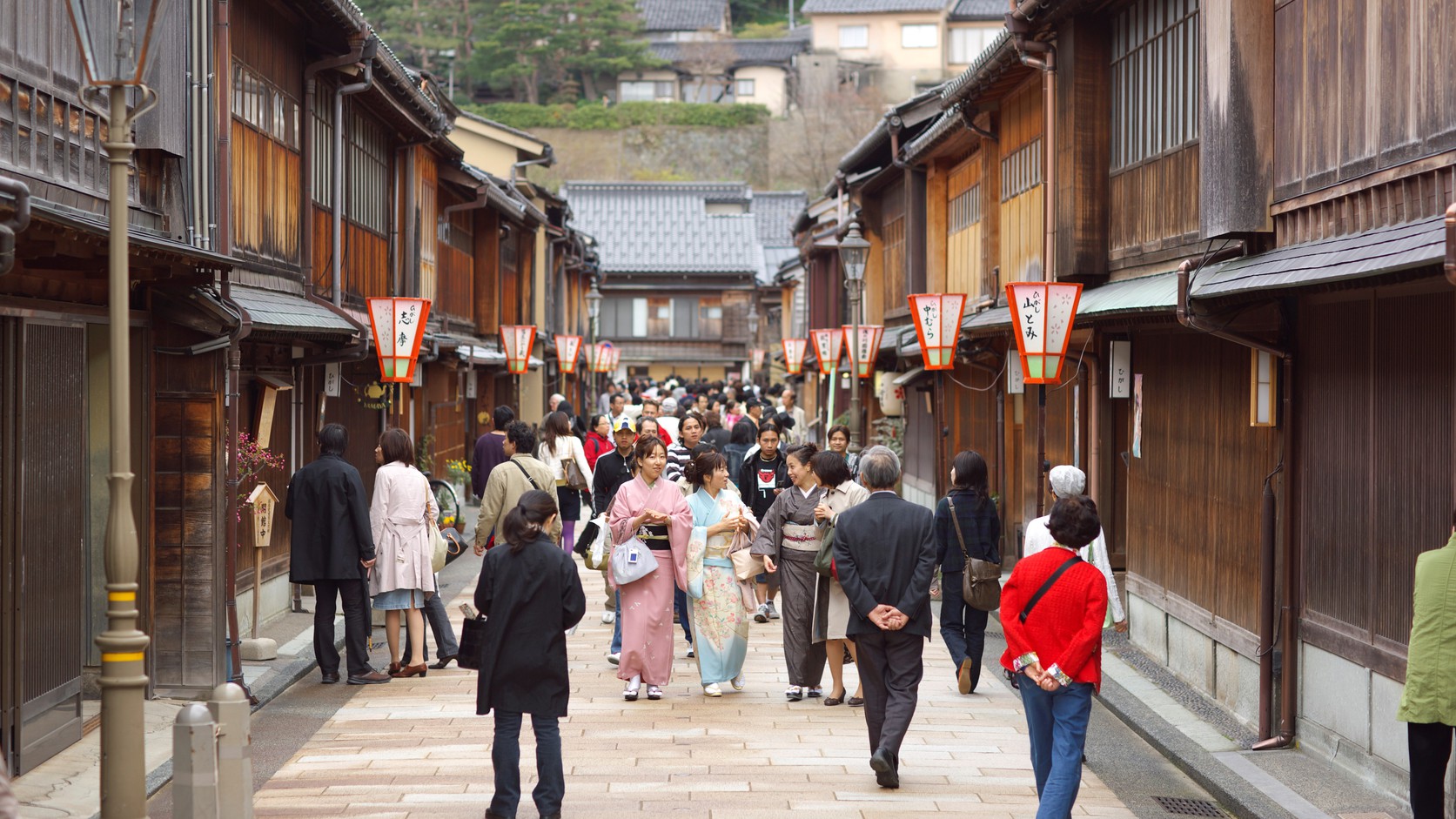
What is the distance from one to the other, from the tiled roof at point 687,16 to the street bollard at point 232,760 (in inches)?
3048

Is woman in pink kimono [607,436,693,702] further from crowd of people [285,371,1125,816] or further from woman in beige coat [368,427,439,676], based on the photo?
woman in beige coat [368,427,439,676]

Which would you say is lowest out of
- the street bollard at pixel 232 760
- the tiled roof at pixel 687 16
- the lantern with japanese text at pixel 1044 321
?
the street bollard at pixel 232 760

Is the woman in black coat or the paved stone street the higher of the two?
the woman in black coat

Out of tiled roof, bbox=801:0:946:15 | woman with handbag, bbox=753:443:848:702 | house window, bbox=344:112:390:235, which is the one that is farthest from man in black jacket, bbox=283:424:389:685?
tiled roof, bbox=801:0:946:15

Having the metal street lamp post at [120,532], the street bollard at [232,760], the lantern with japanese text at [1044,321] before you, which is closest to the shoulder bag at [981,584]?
the lantern with japanese text at [1044,321]

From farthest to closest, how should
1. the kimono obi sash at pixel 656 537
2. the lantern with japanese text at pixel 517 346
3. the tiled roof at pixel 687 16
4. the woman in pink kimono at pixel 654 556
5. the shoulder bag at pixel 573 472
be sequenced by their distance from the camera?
the tiled roof at pixel 687 16 < the lantern with japanese text at pixel 517 346 < the shoulder bag at pixel 573 472 < the kimono obi sash at pixel 656 537 < the woman in pink kimono at pixel 654 556

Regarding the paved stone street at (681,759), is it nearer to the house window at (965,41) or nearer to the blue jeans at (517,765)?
the blue jeans at (517,765)

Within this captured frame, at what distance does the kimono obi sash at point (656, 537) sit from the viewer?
36.3 feet

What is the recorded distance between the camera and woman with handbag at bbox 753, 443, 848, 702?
35.0ft

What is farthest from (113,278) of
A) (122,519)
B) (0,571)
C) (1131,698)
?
(1131,698)

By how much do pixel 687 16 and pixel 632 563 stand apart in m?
74.3

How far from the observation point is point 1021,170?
17234mm

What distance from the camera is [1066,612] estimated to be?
6945mm

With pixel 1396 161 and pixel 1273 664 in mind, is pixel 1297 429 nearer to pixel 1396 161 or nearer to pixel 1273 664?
pixel 1273 664
